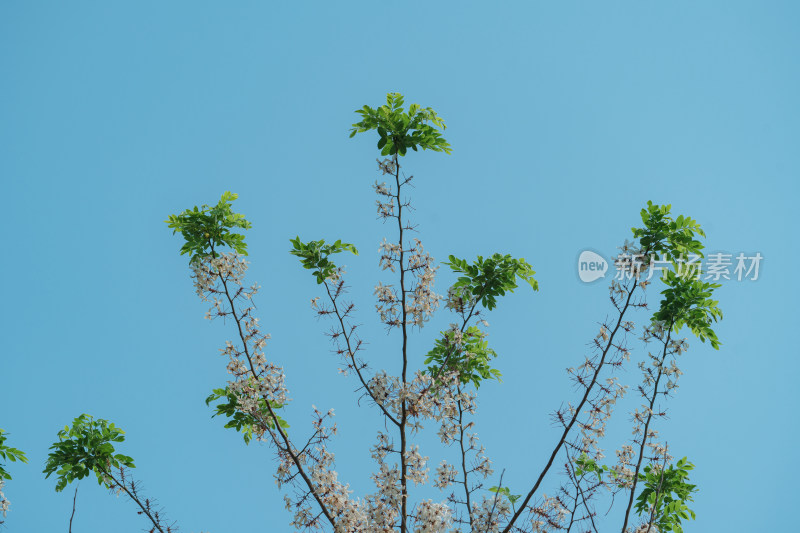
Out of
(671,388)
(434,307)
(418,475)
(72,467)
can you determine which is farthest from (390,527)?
(72,467)

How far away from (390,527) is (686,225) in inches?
125

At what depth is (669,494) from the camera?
5766 mm

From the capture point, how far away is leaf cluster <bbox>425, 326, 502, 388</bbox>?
5.36 meters

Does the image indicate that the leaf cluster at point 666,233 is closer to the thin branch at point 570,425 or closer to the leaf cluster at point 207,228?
the thin branch at point 570,425

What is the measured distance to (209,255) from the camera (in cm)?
529

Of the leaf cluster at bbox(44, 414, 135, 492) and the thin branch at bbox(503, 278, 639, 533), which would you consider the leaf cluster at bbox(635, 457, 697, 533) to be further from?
the leaf cluster at bbox(44, 414, 135, 492)

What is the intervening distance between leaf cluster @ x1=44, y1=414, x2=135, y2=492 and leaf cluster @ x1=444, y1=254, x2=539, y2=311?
3.08m

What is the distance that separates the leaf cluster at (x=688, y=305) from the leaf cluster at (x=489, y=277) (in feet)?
3.50

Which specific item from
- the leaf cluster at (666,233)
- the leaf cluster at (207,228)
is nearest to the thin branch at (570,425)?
the leaf cluster at (666,233)

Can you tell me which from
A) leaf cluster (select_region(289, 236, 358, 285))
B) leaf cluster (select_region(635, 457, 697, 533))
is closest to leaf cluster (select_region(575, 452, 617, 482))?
leaf cluster (select_region(635, 457, 697, 533))

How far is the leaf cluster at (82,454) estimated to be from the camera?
17.7 feet

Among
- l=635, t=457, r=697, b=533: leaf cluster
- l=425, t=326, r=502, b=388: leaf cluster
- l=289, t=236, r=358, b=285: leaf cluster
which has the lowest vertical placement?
l=635, t=457, r=697, b=533: leaf cluster

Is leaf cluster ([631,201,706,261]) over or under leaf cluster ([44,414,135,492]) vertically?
over

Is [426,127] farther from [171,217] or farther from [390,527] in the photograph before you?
[390,527]
